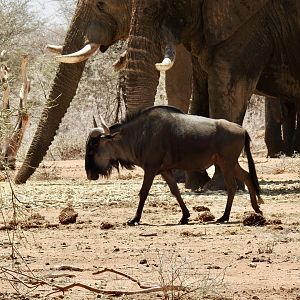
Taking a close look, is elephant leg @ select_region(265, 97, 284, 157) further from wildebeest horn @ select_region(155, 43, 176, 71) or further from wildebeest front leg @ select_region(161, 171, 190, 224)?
wildebeest front leg @ select_region(161, 171, 190, 224)

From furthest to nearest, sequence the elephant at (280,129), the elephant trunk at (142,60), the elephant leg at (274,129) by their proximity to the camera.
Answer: the elephant leg at (274,129) < the elephant at (280,129) < the elephant trunk at (142,60)

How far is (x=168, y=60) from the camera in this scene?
13906 millimetres

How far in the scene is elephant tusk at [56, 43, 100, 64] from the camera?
49.5 ft

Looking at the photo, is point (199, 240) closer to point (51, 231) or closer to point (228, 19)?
point (51, 231)

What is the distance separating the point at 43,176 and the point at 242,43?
14.6ft

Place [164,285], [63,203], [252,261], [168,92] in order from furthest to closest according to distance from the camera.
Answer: [168,92] → [63,203] → [252,261] → [164,285]

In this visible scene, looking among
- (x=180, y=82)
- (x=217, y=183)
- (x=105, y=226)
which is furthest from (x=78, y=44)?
(x=105, y=226)

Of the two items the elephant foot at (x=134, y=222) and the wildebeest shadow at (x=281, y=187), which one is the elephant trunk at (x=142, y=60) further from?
the elephant foot at (x=134, y=222)

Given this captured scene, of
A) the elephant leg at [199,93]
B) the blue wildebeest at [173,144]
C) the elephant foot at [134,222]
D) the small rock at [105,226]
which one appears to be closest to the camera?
the small rock at [105,226]

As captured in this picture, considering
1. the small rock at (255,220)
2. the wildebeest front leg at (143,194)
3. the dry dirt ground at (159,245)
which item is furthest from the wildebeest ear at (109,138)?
the small rock at (255,220)

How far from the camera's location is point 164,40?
14484 millimetres

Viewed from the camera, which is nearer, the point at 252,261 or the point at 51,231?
the point at 252,261

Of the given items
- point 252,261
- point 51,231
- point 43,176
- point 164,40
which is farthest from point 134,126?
point 43,176

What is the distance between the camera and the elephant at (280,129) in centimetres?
2112
